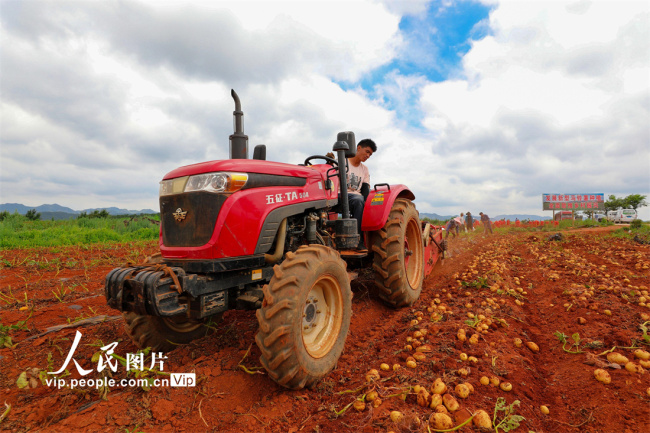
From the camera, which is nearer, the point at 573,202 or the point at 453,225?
the point at 453,225

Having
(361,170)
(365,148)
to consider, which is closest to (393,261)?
(361,170)

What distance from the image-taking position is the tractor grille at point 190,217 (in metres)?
2.59

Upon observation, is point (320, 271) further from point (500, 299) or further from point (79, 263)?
point (79, 263)

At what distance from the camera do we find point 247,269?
286cm

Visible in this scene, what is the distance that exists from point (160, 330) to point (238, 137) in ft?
6.54

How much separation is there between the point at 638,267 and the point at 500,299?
12.3ft

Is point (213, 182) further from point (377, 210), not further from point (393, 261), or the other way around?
point (393, 261)

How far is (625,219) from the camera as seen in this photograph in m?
29.8

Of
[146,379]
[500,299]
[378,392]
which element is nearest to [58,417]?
[146,379]

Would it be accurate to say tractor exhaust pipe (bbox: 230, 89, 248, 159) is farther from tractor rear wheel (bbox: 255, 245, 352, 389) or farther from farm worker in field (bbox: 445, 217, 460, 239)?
farm worker in field (bbox: 445, 217, 460, 239)

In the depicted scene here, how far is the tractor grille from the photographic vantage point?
259 cm

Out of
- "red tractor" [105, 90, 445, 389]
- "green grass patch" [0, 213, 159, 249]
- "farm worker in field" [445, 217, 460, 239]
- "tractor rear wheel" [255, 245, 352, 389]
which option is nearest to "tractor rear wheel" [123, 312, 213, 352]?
"red tractor" [105, 90, 445, 389]

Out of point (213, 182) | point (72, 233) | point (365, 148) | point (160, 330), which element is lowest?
point (160, 330)

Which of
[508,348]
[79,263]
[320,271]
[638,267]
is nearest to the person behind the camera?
[320,271]
